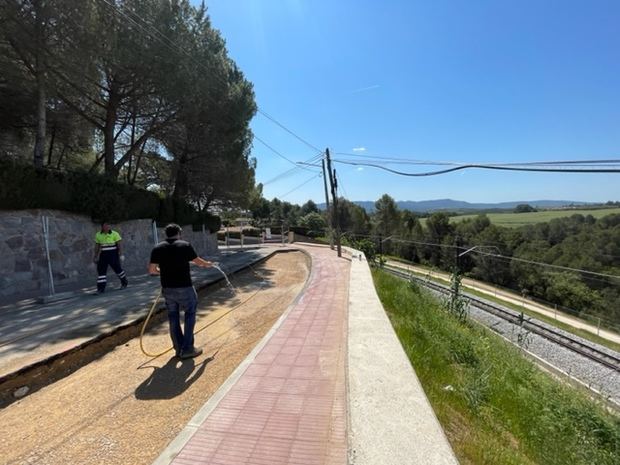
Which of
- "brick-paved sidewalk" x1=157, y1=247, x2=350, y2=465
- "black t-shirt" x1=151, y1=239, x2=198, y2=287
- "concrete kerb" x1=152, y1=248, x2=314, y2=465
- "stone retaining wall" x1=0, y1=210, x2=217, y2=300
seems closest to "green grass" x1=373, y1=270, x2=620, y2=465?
"brick-paved sidewalk" x1=157, y1=247, x2=350, y2=465

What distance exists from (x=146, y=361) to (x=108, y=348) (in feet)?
3.04

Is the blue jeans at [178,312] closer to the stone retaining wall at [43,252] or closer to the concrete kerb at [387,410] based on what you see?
the concrete kerb at [387,410]

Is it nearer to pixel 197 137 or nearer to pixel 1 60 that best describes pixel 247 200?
pixel 197 137

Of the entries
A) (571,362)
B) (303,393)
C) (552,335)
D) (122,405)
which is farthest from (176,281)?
(552,335)

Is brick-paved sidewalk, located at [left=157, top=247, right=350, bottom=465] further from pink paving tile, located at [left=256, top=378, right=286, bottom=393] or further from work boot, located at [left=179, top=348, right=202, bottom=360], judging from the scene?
work boot, located at [left=179, top=348, right=202, bottom=360]

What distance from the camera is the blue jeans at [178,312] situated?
4324mm

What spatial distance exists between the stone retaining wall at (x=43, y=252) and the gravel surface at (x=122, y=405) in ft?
15.4

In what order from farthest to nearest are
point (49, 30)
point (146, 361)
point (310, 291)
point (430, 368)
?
point (49, 30)
point (310, 291)
point (146, 361)
point (430, 368)

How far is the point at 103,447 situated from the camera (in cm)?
255

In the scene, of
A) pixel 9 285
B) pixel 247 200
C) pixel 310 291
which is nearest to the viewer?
pixel 9 285

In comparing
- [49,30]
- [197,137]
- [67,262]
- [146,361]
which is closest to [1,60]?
[49,30]

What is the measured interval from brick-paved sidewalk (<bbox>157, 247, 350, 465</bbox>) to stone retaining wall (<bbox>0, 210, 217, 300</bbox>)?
22.7ft

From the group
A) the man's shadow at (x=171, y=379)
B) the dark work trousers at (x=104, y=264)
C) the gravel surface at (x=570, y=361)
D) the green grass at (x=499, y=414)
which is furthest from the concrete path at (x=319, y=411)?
the gravel surface at (x=570, y=361)

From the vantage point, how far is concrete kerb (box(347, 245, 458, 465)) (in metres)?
2.19
